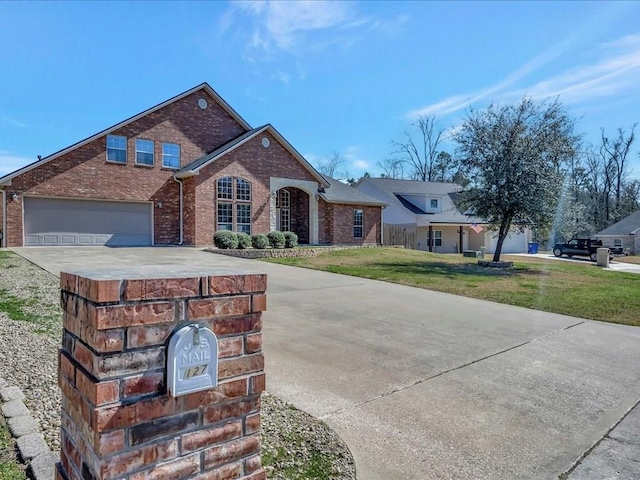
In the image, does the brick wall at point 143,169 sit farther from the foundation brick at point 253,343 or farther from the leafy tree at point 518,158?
the foundation brick at point 253,343

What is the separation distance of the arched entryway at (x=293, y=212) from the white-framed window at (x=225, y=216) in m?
3.47

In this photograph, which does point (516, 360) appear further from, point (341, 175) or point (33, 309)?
point (341, 175)

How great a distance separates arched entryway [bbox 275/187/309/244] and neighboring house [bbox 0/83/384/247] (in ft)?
0.19

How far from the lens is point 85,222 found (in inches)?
749

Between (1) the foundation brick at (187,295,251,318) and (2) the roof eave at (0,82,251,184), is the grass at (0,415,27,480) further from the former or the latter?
(2) the roof eave at (0,82,251,184)

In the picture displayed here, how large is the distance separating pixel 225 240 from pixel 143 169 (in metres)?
6.25

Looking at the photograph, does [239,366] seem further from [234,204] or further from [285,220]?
[285,220]

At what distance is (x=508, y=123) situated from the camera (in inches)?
658

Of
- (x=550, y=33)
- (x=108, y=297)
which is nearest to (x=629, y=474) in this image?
(x=108, y=297)

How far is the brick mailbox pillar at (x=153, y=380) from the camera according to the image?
4.87ft

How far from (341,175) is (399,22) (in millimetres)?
42935

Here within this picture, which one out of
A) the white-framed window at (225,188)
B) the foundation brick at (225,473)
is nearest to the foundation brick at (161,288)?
the foundation brick at (225,473)

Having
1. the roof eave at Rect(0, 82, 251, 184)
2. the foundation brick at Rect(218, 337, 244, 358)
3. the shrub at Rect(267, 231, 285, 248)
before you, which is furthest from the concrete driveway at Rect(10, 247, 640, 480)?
the roof eave at Rect(0, 82, 251, 184)

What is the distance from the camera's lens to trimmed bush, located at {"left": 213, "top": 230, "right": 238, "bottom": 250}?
17.9m
